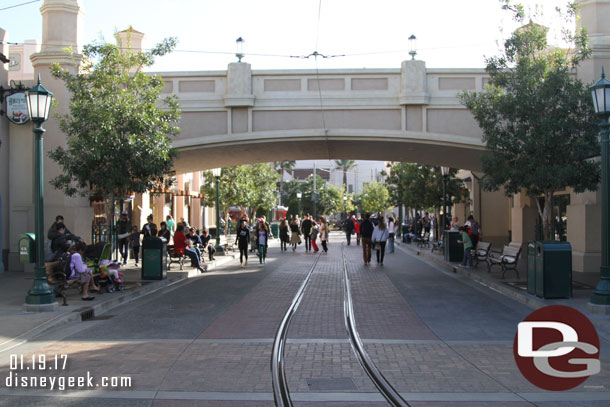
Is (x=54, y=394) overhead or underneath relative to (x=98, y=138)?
underneath

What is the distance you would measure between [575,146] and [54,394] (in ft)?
38.8

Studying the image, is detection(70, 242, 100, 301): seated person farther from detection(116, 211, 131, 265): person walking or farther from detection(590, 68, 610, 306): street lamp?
detection(590, 68, 610, 306): street lamp

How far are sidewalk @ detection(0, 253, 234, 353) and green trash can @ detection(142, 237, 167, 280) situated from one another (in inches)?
11.1

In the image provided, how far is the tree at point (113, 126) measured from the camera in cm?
1389

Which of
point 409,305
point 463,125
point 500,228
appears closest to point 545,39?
point 463,125

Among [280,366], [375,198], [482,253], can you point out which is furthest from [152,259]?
[375,198]

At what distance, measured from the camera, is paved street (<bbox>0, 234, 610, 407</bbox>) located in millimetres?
5891

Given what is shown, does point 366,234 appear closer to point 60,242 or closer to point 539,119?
point 539,119

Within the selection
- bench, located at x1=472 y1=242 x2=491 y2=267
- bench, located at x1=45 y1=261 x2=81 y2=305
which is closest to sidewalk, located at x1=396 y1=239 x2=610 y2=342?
bench, located at x1=472 y1=242 x2=491 y2=267

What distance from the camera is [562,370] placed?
6754 millimetres

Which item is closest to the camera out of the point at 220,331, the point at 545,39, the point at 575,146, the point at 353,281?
the point at 220,331

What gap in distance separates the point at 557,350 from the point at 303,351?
10.7 feet

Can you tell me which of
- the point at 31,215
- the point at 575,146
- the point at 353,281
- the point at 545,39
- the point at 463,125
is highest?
the point at 545,39

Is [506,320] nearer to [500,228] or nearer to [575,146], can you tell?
[575,146]
